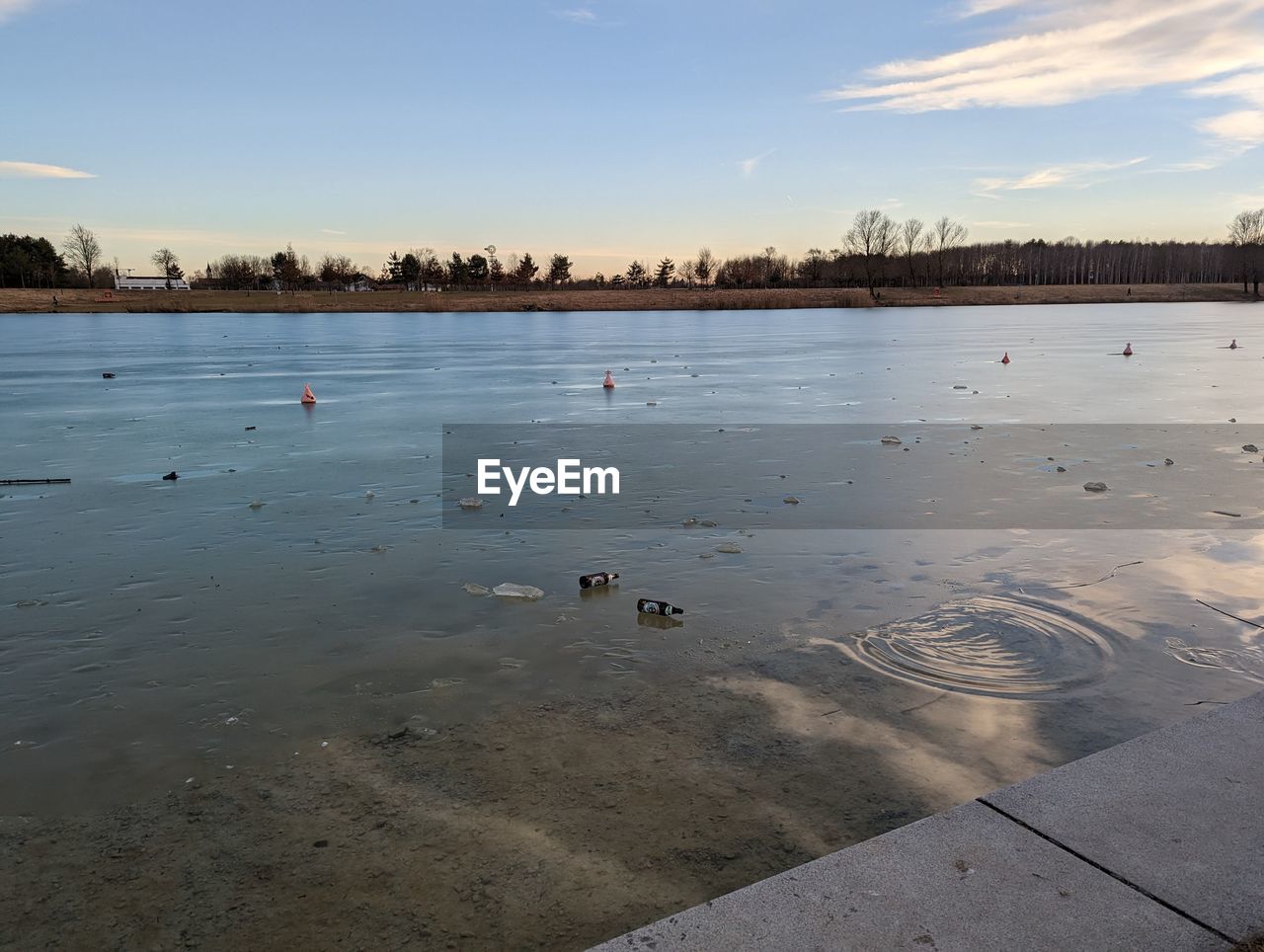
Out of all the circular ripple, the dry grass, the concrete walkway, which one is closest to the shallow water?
the circular ripple

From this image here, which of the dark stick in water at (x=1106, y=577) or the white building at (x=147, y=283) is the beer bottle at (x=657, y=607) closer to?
the dark stick in water at (x=1106, y=577)

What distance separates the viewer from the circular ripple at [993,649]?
17.4 ft

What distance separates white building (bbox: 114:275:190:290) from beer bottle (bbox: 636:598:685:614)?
192982 mm

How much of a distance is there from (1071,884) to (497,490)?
27.5ft

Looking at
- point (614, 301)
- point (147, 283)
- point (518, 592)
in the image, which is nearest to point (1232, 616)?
point (518, 592)

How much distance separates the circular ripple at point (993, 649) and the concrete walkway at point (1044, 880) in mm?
1417

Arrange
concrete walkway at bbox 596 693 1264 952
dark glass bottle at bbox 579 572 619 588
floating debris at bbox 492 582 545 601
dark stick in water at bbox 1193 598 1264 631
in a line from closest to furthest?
concrete walkway at bbox 596 693 1264 952 → dark stick in water at bbox 1193 598 1264 631 → floating debris at bbox 492 582 545 601 → dark glass bottle at bbox 579 572 619 588

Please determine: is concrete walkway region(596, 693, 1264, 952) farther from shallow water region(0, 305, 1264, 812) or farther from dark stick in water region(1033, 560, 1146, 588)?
dark stick in water region(1033, 560, 1146, 588)

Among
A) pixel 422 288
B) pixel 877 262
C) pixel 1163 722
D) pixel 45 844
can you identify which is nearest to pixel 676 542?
pixel 1163 722

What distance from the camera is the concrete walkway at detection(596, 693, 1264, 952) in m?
2.92

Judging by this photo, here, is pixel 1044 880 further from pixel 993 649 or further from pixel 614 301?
pixel 614 301

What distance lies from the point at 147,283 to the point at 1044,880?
8151 inches

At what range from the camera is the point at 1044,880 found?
318 centimetres

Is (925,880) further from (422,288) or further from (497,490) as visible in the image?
(422,288)
